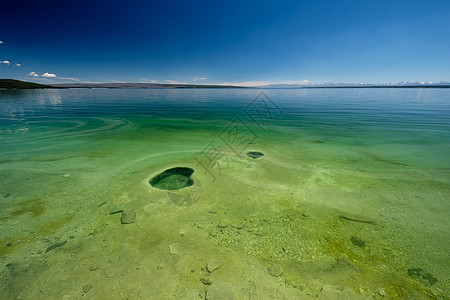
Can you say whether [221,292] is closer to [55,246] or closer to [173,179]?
[55,246]

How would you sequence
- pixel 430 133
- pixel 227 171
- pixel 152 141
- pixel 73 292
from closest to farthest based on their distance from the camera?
pixel 73 292, pixel 227 171, pixel 152 141, pixel 430 133

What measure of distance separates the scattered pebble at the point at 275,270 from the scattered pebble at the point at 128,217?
310cm

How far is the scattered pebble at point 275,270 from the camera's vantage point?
9.53 ft

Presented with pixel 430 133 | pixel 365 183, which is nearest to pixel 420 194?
pixel 365 183

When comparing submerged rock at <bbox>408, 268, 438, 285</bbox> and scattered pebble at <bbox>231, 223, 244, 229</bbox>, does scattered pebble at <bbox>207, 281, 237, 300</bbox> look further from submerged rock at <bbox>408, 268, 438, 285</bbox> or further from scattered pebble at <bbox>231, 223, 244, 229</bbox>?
submerged rock at <bbox>408, 268, 438, 285</bbox>

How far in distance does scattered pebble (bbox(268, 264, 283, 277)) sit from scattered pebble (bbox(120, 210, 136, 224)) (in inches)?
122

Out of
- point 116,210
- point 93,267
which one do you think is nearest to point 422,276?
point 93,267

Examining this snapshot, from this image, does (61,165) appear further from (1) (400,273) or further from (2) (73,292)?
(1) (400,273)

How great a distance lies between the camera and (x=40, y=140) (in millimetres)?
10305

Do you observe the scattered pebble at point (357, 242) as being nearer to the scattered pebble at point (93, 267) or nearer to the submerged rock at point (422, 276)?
the submerged rock at point (422, 276)

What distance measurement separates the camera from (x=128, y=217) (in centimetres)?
421

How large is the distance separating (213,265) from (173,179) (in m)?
3.71

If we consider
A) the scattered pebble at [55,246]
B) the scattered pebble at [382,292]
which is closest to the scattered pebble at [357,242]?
the scattered pebble at [382,292]

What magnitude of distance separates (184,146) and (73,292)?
7474 mm
